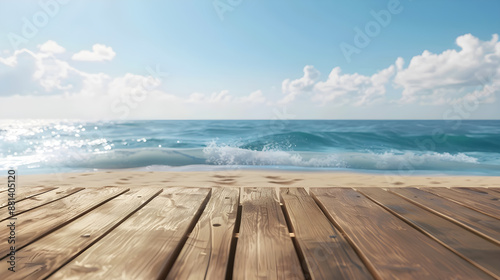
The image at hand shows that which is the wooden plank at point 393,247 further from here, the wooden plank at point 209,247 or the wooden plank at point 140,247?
the wooden plank at point 140,247

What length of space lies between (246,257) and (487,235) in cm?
96

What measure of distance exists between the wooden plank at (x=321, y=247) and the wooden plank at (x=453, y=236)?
37 centimetres

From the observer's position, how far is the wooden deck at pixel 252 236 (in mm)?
893

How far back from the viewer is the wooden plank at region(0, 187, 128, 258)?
1.15 meters

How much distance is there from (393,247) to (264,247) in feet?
1.48

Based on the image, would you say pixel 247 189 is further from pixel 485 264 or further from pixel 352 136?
pixel 352 136

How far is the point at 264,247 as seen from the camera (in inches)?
40.8

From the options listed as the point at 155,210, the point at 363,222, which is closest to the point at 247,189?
the point at 155,210

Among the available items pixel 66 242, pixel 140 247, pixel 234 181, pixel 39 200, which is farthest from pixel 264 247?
pixel 234 181

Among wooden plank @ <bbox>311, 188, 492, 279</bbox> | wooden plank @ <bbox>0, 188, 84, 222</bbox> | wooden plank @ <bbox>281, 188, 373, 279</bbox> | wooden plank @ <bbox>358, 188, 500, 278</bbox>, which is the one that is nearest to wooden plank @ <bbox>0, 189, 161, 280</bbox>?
wooden plank @ <bbox>0, 188, 84, 222</bbox>

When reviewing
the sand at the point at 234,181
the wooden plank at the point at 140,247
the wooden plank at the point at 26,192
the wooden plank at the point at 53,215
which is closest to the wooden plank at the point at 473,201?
the wooden plank at the point at 140,247

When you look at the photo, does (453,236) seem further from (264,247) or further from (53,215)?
(53,215)

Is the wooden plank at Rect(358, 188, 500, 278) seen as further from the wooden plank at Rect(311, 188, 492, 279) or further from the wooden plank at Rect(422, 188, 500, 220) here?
the wooden plank at Rect(422, 188, 500, 220)

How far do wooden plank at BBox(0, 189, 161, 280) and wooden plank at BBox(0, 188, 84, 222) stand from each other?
0.35 m
